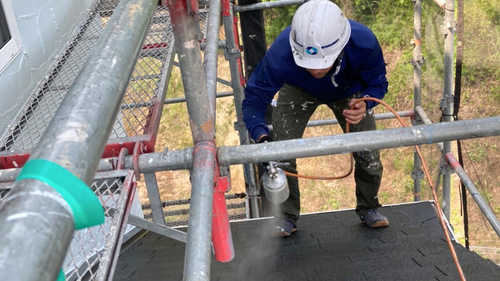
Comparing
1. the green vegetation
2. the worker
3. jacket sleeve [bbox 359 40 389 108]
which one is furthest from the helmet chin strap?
the green vegetation

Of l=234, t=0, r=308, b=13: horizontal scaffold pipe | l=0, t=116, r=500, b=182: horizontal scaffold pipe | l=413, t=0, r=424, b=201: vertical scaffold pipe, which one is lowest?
l=413, t=0, r=424, b=201: vertical scaffold pipe

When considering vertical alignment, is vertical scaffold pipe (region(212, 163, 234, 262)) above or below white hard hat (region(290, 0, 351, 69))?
below

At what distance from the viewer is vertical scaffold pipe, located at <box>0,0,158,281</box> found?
55cm

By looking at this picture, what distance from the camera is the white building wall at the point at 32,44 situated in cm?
Result: 269

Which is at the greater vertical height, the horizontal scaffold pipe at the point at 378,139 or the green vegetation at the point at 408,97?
the horizontal scaffold pipe at the point at 378,139

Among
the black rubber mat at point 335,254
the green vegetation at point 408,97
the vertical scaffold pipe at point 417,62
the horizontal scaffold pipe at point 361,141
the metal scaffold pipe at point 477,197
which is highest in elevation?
the horizontal scaffold pipe at point 361,141

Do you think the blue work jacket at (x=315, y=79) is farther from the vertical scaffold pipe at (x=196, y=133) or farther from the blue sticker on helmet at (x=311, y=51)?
the vertical scaffold pipe at (x=196, y=133)

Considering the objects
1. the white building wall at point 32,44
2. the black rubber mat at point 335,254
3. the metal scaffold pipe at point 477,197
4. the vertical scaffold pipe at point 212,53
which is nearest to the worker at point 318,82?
the black rubber mat at point 335,254

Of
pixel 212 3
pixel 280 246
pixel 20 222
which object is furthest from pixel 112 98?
pixel 280 246

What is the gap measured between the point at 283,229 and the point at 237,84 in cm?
164

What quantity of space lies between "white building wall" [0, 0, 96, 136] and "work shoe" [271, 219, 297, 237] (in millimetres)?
1848

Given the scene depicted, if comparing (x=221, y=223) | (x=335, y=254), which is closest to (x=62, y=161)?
(x=221, y=223)

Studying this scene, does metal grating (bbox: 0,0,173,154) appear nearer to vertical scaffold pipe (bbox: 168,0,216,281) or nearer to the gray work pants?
vertical scaffold pipe (bbox: 168,0,216,281)

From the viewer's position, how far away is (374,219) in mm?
3596
